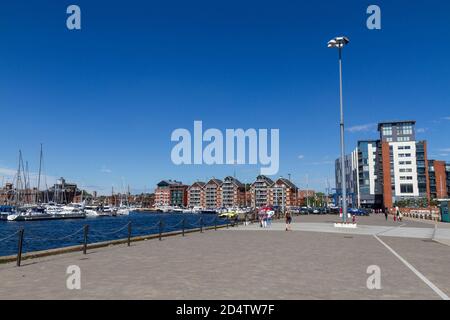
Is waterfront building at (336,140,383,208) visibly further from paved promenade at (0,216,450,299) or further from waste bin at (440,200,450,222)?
paved promenade at (0,216,450,299)

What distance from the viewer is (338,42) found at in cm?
3225

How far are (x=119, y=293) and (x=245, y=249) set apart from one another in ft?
29.6

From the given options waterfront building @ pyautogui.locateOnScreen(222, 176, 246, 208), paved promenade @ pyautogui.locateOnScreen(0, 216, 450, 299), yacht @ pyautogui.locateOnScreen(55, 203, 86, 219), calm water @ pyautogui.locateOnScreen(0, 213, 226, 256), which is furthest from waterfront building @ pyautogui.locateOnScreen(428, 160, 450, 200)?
paved promenade @ pyautogui.locateOnScreen(0, 216, 450, 299)

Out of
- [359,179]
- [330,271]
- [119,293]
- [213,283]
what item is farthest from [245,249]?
[359,179]

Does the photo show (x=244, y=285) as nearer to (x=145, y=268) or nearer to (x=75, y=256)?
(x=145, y=268)

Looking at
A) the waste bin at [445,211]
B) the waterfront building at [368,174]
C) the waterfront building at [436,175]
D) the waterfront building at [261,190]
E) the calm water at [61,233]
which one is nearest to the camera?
the calm water at [61,233]

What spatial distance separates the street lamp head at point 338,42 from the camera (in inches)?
1245

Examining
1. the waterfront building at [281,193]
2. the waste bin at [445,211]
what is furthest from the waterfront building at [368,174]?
the waste bin at [445,211]

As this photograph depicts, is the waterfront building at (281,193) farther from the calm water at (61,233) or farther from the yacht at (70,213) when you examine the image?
the calm water at (61,233)

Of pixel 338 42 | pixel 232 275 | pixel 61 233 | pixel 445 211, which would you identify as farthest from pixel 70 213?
pixel 232 275

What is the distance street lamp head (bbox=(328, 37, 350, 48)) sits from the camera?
3163 cm

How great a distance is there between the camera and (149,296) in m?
7.42
